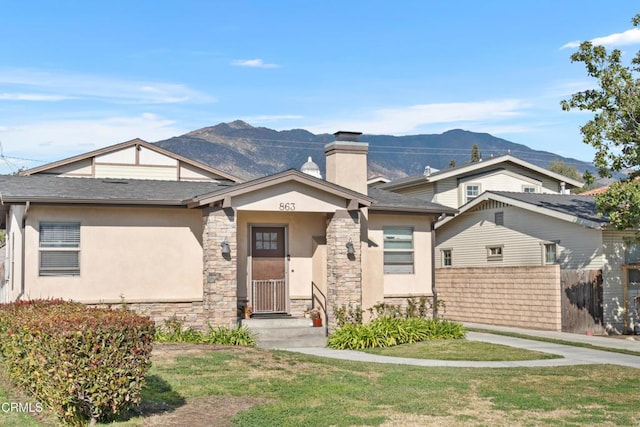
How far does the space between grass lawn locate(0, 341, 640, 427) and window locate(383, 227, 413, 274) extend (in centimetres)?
642

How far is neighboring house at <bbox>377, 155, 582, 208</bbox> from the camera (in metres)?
34.4

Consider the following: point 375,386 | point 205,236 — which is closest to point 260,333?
point 205,236

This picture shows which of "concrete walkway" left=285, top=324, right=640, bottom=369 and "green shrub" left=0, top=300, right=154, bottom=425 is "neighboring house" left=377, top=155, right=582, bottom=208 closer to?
"concrete walkway" left=285, top=324, right=640, bottom=369

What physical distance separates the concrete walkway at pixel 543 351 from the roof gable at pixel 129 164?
14994 mm

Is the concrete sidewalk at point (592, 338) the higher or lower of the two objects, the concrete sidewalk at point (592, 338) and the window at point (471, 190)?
the lower

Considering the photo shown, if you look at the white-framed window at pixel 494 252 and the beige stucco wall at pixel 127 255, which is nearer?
the beige stucco wall at pixel 127 255

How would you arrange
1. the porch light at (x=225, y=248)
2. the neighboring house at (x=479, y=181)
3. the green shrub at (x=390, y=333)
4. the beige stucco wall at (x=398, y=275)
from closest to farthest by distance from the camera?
the porch light at (x=225, y=248)
the green shrub at (x=390, y=333)
the beige stucco wall at (x=398, y=275)
the neighboring house at (x=479, y=181)

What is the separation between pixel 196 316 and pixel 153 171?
48.1 feet

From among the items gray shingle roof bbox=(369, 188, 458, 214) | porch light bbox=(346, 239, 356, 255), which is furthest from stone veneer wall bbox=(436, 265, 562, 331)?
porch light bbox=(346, 239, 356, 255)

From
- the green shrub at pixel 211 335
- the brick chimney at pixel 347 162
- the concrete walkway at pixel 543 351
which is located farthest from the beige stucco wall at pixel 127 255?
the brick chimney at pixel 347 162

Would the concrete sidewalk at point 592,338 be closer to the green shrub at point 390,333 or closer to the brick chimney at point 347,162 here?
the green shrub at point 390,333

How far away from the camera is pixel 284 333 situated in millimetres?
18578

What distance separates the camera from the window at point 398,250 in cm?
2112

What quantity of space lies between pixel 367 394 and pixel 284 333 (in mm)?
7215
